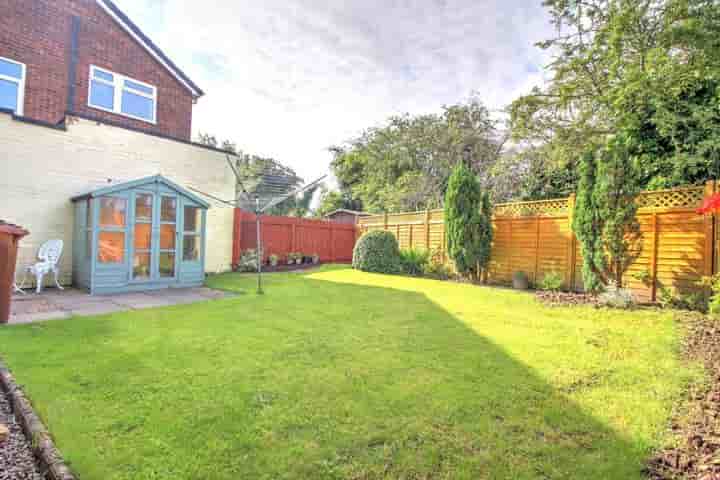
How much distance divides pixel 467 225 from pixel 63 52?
435 inches

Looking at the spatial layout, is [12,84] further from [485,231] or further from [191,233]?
[485,231]

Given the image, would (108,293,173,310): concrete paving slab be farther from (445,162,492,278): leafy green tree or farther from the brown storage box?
(445,162,492,278): leafy green tree

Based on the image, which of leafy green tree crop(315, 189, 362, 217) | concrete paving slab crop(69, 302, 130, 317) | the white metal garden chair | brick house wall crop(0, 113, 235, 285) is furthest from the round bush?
leafy green tree crop(315, 189, 362, 217)

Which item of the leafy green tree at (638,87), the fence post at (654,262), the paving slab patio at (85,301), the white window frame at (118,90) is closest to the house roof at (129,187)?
the paving slab patio at (85,301)

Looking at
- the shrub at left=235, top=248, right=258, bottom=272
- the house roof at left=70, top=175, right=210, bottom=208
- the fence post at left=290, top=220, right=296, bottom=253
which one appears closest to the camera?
the house roof at left=70, top=175, right=210, bottom=208

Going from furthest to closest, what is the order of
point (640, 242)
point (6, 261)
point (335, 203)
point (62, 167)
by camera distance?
point (335, 203) < point (62, 167) < point (640, 242) < point (6, 261)

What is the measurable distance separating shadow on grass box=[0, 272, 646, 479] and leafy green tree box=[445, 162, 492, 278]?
495 centimetres

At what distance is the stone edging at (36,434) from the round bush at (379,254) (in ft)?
29.9

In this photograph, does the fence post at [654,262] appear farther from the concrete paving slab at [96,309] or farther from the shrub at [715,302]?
the concrete paving slab at [96,309]

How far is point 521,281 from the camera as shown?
26.5 feet

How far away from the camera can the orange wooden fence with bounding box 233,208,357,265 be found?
35.0ft

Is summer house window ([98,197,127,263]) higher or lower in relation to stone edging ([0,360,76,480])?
higher

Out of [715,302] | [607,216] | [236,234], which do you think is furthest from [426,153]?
[715,302]

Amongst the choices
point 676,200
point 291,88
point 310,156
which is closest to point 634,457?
point 676,200
